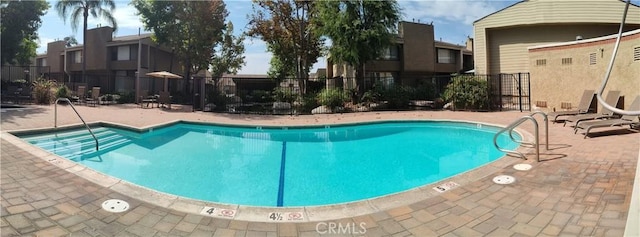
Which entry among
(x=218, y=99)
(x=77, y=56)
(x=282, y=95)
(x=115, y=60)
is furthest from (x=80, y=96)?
(x=77, y=56)

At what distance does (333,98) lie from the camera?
16281 mm

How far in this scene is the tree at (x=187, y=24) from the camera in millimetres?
20969

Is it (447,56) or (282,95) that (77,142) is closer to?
(282,95)

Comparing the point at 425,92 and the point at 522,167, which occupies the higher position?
the point at 425,92

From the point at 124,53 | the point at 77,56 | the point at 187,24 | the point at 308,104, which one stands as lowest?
the point at 308,104

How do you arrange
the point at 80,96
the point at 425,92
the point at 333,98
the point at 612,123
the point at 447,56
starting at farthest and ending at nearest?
1. the point at 447,56
2. the point at 425,92
3. the point at 80,96
4. the point at 333,98
5. the point at 612,123

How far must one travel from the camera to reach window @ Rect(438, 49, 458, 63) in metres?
28.9

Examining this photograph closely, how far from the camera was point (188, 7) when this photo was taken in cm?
2086

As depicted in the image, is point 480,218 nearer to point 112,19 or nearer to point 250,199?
point 250,199

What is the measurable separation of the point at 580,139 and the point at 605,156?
1.86 metres

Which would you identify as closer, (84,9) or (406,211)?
(406,211)

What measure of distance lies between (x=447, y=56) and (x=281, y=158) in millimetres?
25650

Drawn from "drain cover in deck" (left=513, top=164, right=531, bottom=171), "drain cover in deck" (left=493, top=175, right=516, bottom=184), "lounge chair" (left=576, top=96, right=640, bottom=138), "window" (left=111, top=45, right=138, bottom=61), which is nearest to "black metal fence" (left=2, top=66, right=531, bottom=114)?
"lounge chair" (left=576, top=96, right=640, bottom=138)

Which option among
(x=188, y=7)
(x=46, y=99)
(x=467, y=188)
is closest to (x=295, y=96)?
(x=188, y=7)
